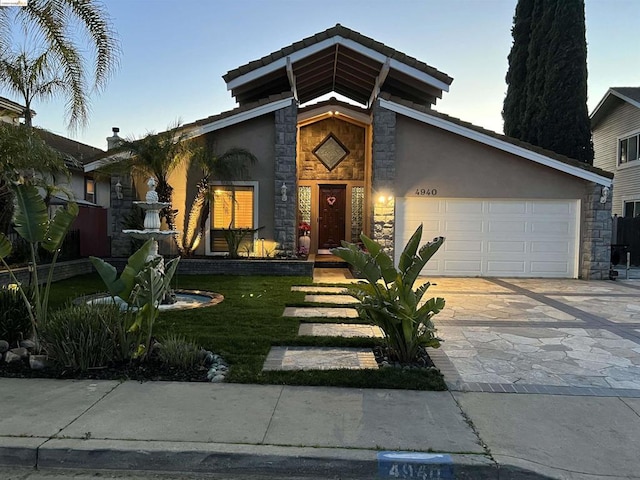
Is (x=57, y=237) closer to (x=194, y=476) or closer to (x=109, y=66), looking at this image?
(x=194, y=476)

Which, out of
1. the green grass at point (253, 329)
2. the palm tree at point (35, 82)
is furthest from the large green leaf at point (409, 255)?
the palm tree at point (35, 82)

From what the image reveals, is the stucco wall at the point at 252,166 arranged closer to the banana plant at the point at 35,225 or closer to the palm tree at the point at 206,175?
the palm tree at the point at 206,175

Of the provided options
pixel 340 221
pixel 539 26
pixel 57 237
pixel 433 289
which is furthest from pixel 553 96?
pixel 57 237

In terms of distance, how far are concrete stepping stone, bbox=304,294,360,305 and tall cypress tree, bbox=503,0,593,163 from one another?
52.2ft

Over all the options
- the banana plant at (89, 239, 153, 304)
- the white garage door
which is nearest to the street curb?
the banana plant at (89, 239, 153, 304)

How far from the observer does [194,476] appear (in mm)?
3436

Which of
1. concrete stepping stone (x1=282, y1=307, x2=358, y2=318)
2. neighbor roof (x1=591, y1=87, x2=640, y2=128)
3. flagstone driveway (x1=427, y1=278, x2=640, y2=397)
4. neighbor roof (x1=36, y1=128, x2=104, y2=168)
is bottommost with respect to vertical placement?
flagstone driveway (x1=427, y1=278, x2=640, y2=397)

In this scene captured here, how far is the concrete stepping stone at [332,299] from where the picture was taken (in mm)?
9648

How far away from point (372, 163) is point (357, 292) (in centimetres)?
864

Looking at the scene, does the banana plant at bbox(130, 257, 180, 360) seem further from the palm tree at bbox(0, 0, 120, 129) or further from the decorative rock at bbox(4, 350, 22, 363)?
the palm tree at bbox(0, 0, 120, 129)

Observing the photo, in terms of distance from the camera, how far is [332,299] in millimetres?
10008

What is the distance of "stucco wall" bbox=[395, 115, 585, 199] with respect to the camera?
14.0 metres

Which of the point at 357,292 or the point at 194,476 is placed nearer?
the point at 194,476

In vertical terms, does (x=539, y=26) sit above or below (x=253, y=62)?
above
